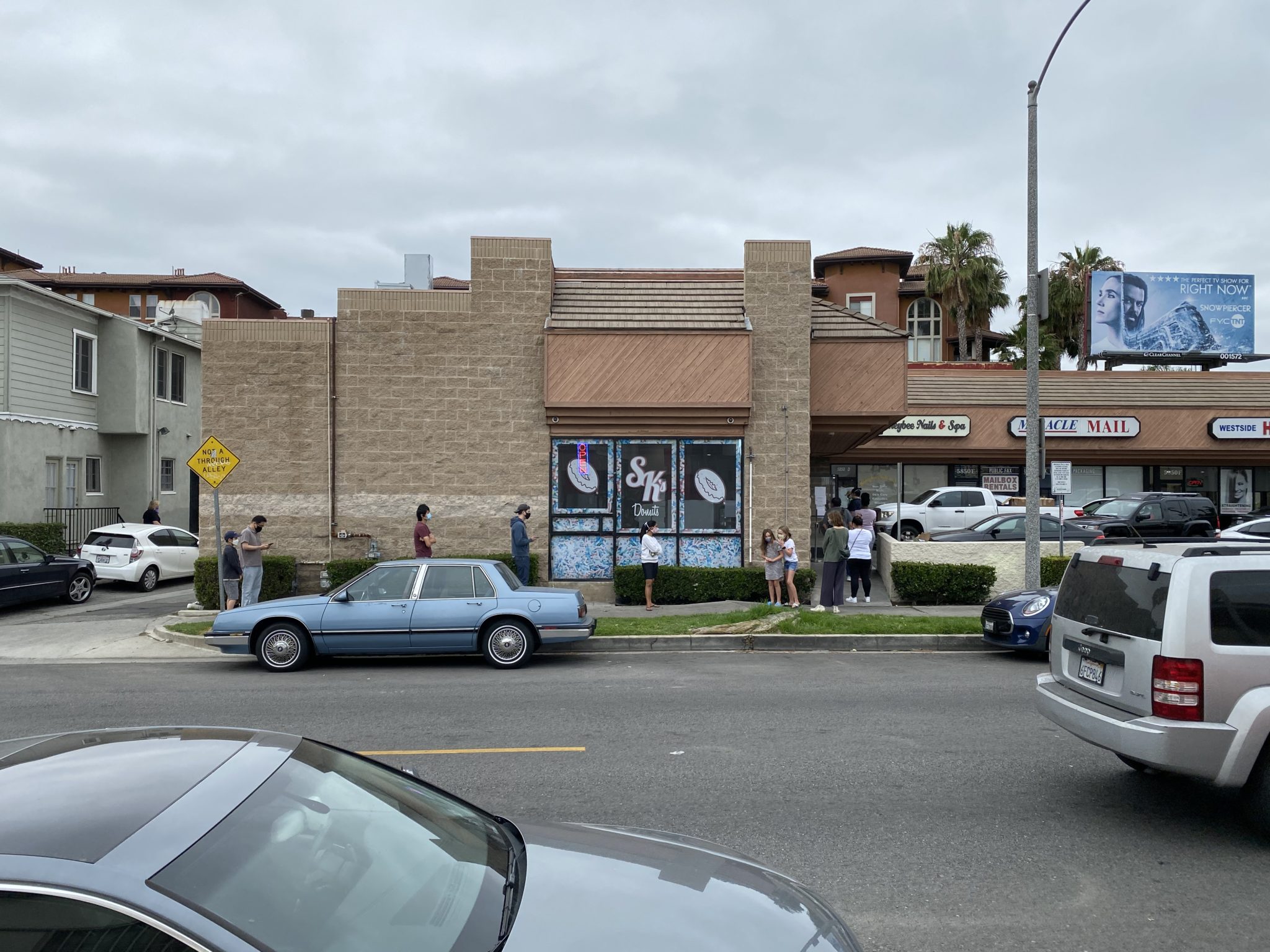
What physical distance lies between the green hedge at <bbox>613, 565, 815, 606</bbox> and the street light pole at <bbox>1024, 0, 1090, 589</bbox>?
3.69m

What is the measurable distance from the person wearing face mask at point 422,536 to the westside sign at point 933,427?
17.8m

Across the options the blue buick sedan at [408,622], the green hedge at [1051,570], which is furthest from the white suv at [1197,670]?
the green hedge at [1051,570]

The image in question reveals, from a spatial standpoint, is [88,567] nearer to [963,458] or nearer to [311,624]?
[311,624]

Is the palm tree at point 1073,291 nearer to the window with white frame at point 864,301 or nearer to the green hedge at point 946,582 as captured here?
the window with white frame at point 864,301

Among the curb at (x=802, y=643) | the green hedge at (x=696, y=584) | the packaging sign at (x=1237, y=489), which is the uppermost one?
the packaging sign at (x=1237, y=489)

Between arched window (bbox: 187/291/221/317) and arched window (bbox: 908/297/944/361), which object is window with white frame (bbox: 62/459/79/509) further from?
arched window (bbox: 908/297/944/361)

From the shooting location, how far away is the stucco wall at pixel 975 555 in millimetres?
17672

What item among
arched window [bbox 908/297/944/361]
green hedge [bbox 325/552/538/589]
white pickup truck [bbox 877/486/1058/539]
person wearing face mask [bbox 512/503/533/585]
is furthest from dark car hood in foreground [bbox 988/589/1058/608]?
arched window [bbox 908/297/944/361]

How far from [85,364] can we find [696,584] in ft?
63.9

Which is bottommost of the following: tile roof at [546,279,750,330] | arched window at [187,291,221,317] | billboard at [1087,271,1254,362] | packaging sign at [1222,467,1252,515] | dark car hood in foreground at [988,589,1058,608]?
dark car hood in foreground at [988,589,1058,608]

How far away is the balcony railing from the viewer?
2438 centimetres

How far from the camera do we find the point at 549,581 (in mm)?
17656

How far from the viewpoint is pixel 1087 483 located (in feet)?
105

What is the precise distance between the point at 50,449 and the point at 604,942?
87.8 feet
